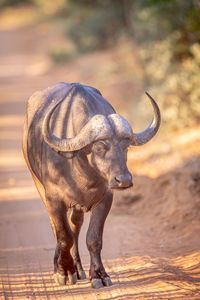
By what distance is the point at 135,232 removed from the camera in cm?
716

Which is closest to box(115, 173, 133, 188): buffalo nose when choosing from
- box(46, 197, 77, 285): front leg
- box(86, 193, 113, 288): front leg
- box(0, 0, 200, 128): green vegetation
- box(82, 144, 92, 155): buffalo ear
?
box(82, 144, 92, 155): buffalo ear

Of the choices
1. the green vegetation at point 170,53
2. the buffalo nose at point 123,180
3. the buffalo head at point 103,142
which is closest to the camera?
the buffalo nose at point 123,180

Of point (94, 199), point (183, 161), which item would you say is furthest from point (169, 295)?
point (183, 161)

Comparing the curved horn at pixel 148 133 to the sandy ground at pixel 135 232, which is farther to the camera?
the sandy ground at pixel 135 232

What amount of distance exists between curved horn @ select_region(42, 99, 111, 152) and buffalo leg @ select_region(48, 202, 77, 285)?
2.56 ft

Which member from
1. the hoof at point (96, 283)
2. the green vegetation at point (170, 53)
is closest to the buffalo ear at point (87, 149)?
the hoof at point (96, 283)

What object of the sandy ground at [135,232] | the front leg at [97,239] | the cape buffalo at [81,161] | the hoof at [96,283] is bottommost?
the sandy ground at [135,232]

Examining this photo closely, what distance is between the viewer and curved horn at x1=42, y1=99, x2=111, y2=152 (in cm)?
474

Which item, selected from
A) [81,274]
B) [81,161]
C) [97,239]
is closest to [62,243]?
[97,239]

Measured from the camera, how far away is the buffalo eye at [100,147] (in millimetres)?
4781

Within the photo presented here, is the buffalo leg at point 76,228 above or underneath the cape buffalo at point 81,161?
underneath

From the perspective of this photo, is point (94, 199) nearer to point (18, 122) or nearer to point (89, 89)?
point (89, 89)

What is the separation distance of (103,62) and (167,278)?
15.0 meters

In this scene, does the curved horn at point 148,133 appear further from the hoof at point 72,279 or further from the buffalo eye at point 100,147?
the hoof at point 72,279
